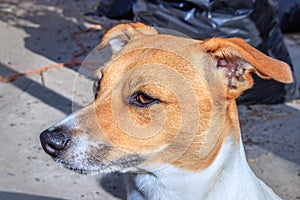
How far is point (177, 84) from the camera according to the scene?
2.49 m

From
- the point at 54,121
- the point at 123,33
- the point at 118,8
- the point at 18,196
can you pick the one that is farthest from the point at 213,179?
the point at 118,8

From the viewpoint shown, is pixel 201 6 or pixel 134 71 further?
pixel 201 6

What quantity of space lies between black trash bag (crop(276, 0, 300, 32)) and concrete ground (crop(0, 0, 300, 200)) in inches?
4.1

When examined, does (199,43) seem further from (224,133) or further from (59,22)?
(59,22)

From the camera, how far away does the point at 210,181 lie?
101 inches

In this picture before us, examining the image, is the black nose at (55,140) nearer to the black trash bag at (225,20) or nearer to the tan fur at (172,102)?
the tan fur at (172,102)

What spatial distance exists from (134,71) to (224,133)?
474mm

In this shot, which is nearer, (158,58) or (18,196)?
(158,58)

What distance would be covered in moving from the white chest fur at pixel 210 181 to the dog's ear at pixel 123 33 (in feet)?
2.25

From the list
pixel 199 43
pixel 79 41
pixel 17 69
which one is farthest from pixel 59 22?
pixel 199 43

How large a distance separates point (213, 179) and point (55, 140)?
713 millimetres

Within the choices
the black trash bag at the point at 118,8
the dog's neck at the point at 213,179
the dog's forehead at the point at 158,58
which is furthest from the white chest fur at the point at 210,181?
the black trash bag at the point at 118,8

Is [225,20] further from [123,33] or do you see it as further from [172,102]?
[172,102]

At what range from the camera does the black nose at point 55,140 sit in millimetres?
2338
